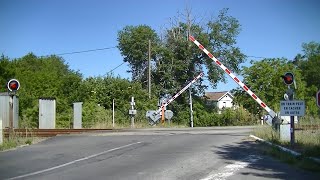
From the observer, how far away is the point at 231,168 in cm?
1116

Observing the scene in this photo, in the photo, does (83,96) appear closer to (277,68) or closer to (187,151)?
(277,68)

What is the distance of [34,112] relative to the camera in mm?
31781

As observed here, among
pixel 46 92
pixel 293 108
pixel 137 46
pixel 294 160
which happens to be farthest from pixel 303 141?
pixel 137 46

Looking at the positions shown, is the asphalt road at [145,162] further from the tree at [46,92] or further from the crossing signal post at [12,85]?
the tree at [46,92]

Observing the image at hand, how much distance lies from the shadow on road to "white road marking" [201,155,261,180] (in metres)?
0.06

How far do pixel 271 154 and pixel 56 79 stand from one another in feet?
96.3

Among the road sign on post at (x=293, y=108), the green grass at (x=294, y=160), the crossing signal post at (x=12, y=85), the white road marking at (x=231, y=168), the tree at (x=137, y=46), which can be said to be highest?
the tree at (x=137, y=46)

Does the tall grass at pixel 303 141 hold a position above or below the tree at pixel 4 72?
below

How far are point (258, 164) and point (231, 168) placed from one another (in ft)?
3.68

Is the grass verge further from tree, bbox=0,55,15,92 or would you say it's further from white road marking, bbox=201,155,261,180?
tree, bbox=0,55,15,92

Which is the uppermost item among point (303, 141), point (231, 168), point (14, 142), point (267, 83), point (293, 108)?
point (267, 83)

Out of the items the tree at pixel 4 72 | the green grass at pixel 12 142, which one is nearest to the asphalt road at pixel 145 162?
the green grass at pixel 12 142

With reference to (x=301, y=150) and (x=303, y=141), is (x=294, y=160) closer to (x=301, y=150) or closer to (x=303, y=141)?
(x=301, y=150)

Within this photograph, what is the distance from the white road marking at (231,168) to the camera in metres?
9.88
